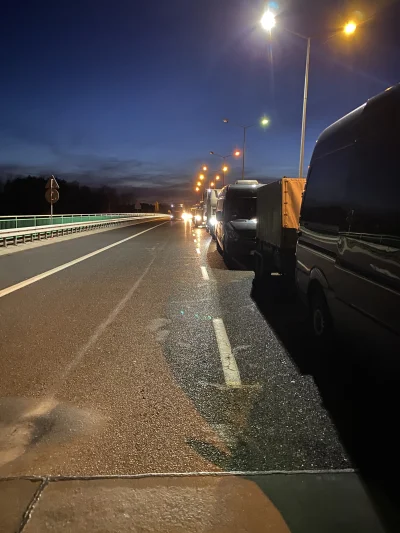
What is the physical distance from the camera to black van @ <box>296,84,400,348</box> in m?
3.57

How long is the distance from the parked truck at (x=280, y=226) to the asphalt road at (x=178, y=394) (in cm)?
100

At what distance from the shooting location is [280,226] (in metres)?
8.46

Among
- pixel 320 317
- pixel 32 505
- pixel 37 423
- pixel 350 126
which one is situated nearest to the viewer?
pixel 32 505

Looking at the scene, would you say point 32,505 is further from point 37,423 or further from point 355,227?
point 355,227

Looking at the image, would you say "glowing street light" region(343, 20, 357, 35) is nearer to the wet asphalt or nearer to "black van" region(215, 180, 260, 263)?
"black van" region(215, 180, 260, 263)

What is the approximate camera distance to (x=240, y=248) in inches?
555

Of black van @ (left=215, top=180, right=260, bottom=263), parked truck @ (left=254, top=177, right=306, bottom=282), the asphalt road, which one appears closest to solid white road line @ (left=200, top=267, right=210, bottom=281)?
black van @ (left=215, top=180, right=260, bottom=263)

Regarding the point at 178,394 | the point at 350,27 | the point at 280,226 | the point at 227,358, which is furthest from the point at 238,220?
the point at 178,394

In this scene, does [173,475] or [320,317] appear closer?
[173,475]

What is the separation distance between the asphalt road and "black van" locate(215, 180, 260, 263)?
574 cm

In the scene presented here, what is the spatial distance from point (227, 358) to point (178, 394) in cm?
120

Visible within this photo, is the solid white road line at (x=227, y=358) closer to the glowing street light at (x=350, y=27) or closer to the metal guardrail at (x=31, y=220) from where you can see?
the glowing street light at (x=350, y=27)

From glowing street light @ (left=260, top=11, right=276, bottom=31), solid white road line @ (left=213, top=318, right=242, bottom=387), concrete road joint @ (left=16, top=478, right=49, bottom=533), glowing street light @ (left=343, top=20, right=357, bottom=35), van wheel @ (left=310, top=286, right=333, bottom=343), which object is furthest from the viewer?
glowing street light @ (left=343, top=20, right=357, bottom=35)

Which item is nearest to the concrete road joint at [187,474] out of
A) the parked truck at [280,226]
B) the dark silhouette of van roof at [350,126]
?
the dark silhouette of van roof at [350,126]
